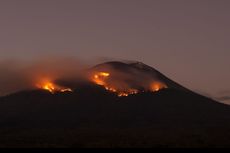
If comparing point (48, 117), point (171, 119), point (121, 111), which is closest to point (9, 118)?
point (48, 117)

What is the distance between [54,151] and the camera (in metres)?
7.05

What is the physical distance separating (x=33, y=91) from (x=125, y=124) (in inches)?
2750

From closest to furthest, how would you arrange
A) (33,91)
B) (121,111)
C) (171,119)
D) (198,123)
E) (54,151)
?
(54,151), (198,123), (171,119), (121,111), (33,91)

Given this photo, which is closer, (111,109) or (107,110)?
(107,110)

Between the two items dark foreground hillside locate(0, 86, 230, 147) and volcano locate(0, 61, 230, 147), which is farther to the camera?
volcano locate(0, 61, 230, 147)

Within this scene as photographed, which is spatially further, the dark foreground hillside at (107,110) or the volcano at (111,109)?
the volcano at (111,109)

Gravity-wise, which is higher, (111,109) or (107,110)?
(111,109)

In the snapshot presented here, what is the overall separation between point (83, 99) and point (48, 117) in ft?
108

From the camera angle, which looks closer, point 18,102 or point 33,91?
point 18,102

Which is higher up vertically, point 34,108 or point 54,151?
point 54,151

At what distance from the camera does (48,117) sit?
155m

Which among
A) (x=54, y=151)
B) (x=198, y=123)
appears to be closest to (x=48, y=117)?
→ (x=198, y=123)

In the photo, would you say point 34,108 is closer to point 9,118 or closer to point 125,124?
point 9,118

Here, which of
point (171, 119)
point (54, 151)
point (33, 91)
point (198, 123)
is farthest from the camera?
point (33, 91)
